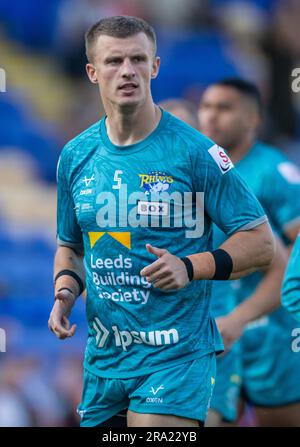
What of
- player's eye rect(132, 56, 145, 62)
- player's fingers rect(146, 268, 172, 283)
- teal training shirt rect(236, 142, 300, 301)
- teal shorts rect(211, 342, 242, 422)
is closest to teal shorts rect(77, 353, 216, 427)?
player's fingers rect(146, 268, 172, 283)

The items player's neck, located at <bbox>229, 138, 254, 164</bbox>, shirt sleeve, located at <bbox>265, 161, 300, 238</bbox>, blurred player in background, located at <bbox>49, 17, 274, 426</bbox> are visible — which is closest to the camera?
blurred player in background, located at <bbox>49, 17, 274, 426</bbox>

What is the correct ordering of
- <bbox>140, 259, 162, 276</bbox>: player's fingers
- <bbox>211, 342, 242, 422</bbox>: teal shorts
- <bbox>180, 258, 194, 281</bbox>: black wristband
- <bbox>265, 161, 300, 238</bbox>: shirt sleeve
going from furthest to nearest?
<bbox>265, 161, 300, 238</bbox>: shirt sleeve < <bbox>211, 342, 242, 422</bbox>: teal shorts < <bbox>180, 258, 194, 281</bbox>: black wristband < <bbox>140, 259, 162, 276</bbox>: player's fingers

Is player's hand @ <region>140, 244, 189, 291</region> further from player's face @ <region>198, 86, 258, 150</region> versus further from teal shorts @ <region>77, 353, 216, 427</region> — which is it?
player's face @ <region>198, 86, 258, 150</region>

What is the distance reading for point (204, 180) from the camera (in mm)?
4551

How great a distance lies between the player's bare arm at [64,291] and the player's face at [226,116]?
2127 millimetres

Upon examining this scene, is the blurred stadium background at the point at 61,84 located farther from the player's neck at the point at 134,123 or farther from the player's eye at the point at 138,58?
the player's eye at the point at 138,58

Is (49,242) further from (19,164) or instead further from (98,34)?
(98,34)

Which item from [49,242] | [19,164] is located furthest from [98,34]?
[19,164]

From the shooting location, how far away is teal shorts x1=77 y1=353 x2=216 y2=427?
4.48 m

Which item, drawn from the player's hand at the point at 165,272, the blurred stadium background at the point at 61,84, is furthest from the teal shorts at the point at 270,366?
the blurred stadium background at the point at 61,84

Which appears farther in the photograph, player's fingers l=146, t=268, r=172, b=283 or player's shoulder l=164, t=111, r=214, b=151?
player's shoulder l=164, t=111, r=214, b=151

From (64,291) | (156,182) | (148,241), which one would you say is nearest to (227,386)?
(64,291)

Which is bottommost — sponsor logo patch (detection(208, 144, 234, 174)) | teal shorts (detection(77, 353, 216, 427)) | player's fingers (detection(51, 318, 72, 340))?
teal shorts (detection(77, 353, 216, 427))

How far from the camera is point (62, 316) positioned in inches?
181
